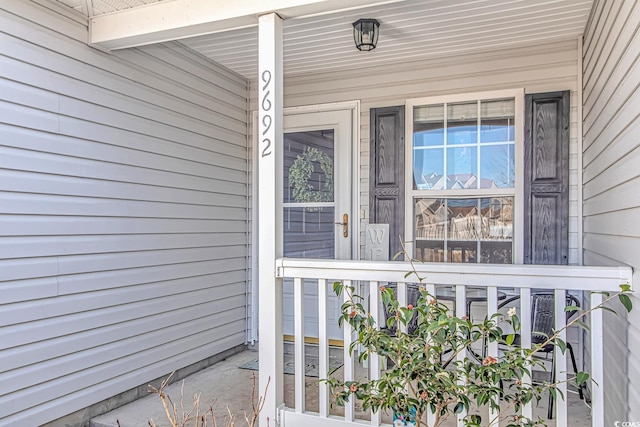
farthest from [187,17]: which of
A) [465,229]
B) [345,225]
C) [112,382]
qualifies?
[465,229]

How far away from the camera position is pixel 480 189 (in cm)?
354

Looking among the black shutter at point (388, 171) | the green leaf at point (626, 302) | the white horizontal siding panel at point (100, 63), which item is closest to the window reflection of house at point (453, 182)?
the black shutter at point (388, 171)

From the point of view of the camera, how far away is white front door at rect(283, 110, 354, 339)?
4.00 meters

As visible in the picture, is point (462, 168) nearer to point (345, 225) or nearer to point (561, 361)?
point (345, 225)

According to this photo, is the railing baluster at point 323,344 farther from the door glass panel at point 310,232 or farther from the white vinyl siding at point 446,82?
the door glass panel at point 310,232

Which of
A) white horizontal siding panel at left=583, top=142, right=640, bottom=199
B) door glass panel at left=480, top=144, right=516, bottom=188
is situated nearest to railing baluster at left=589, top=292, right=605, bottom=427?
white horizontal siding panel at left=583, top=142, right=640, bottom=199

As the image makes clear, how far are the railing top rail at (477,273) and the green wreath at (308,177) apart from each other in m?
1.72

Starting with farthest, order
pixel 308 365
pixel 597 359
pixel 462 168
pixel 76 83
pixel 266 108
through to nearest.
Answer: pixel 308 365, pixel 462 168, pixel 76 83, pixel 266 108, pixel 597 359

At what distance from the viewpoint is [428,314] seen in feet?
6.04

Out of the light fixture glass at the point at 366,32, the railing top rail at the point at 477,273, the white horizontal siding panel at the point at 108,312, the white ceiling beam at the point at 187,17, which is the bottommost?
the white horizontal siding panel at the point at 108,312

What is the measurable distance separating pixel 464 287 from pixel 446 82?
2.11m

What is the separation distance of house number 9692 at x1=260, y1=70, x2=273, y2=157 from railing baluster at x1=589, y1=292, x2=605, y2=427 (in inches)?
68.0

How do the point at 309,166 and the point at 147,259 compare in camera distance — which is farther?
the point at 309,166

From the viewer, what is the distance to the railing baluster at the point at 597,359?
6.28 feet
